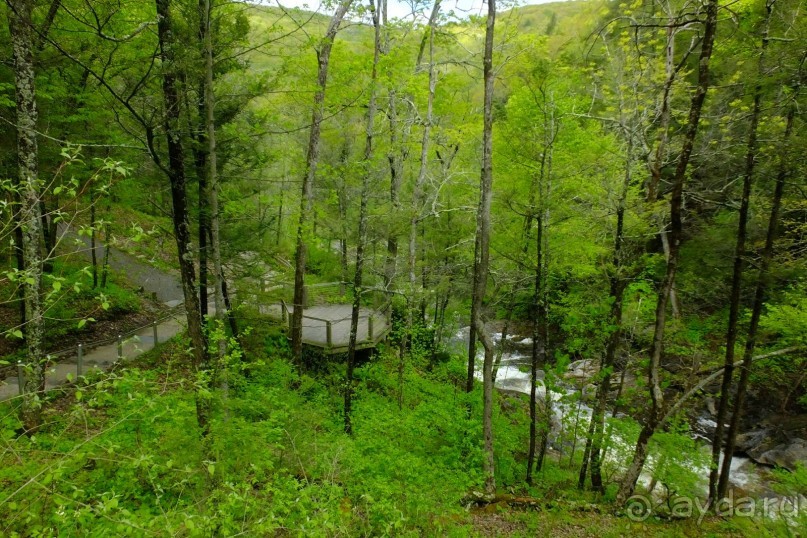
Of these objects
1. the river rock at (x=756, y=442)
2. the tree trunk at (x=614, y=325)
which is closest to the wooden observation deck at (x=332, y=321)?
the tree trunk at (x=614, y=325)

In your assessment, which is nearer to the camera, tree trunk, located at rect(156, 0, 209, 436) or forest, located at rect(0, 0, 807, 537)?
forest, located at rect(0, 0, 807, 537)

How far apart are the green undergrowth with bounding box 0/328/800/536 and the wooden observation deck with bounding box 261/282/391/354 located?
2.89 feet

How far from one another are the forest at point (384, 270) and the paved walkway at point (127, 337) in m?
0.18

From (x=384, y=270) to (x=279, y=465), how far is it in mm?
8700

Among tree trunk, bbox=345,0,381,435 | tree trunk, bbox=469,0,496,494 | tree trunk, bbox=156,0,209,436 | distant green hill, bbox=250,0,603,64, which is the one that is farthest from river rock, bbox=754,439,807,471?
tree trunk, bbox=156,0,209,436

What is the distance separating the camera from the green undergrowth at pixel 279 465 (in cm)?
414

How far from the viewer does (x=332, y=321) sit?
1260 centimetres

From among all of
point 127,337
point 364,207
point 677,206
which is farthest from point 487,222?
point 127,337

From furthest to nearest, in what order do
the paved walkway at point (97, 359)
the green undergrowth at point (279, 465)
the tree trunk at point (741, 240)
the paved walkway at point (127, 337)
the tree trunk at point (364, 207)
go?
the paved walkway at point (97, 359)
the tree trunk at point (364, 207)
the paved walkway at point (127, 337)
the tree trunk at point (741, 240)
the green undergrowth at point (279, 465)

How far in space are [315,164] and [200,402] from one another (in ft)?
19.2

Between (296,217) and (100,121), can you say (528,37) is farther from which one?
(100,121)

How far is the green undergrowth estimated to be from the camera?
414 cm

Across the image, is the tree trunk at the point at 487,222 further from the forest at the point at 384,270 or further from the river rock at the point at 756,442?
the river rock at the point at 756,442

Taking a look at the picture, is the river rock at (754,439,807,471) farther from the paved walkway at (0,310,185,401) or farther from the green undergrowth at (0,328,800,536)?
the paved walkway at (0,310,185,401)
